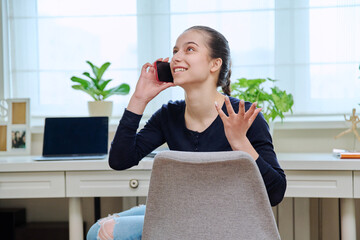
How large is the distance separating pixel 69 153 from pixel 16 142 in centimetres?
38

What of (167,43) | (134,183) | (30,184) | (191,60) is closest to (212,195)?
(191,60)

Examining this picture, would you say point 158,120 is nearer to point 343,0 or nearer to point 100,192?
point 100,192

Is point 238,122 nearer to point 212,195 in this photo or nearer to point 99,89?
point 212,195

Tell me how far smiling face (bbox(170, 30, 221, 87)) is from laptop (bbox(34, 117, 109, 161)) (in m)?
0.95

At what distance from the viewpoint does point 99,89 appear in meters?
2.29

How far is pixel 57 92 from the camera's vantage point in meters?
2.51

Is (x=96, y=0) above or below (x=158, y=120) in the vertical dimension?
above

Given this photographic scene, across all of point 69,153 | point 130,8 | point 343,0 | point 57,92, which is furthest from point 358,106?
point 57,92

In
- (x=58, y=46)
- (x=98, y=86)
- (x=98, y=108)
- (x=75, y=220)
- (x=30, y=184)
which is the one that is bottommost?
(x=75, y=220)

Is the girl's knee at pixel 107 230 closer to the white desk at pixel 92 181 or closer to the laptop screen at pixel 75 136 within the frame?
the white desk at pixel 92 181

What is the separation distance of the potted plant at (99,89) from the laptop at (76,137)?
0.52 ft

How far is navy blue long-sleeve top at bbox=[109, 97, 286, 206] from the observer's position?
114cm

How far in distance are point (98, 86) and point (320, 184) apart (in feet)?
3.86

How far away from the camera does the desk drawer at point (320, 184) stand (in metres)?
1.76
